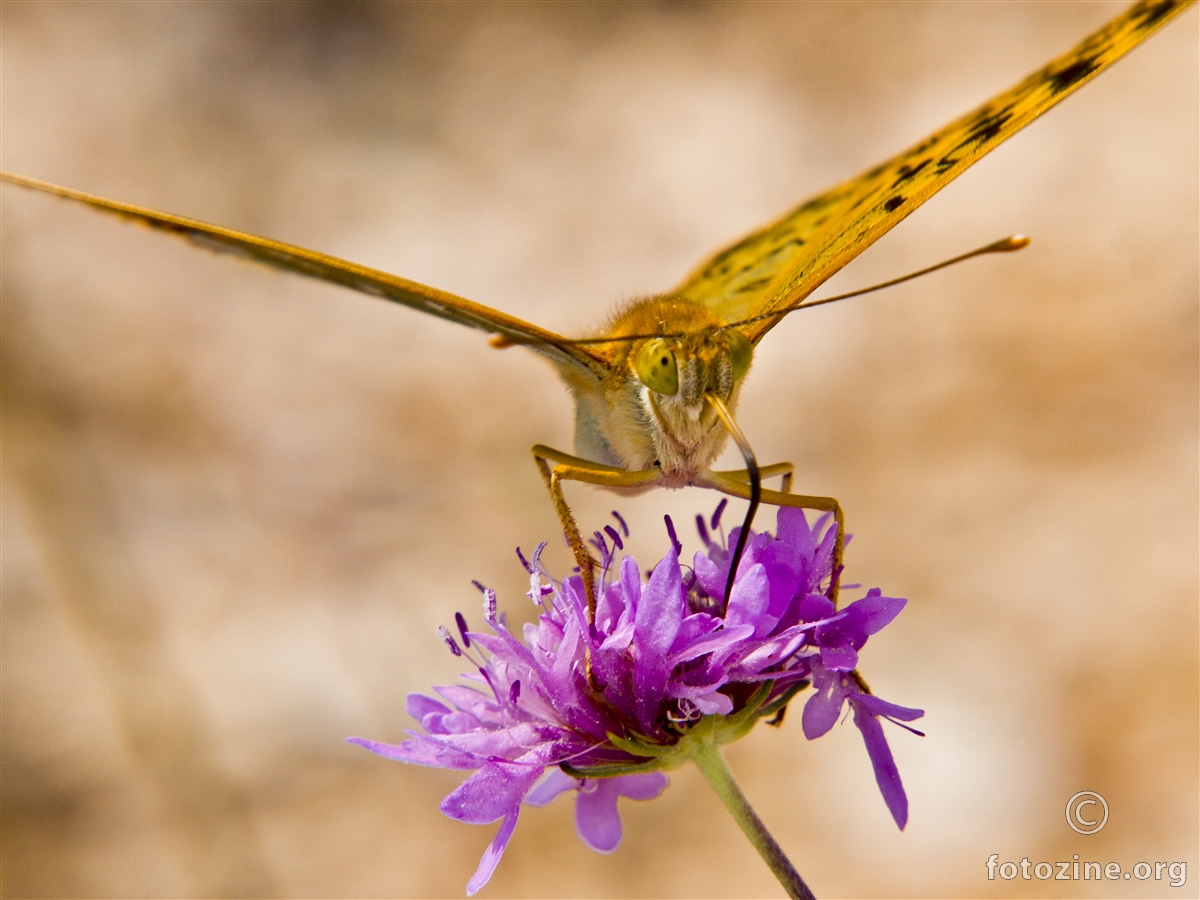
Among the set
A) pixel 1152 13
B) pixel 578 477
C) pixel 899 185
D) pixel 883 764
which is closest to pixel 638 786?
pixel 883 764

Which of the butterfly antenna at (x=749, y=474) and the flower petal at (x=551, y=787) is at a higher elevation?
the butterfly antenna at (x=749, y=474)

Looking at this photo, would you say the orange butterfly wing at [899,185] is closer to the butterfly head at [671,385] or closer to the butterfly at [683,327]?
the butterfly at [683,327]

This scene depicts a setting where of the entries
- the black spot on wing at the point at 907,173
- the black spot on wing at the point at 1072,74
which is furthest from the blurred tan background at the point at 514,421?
the black spot on wing at the point at 1072,74

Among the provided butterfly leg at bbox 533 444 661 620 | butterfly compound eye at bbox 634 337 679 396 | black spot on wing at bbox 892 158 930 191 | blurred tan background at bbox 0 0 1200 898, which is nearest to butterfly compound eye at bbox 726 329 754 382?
butterfly compound eye at bbox 634 337 679 396

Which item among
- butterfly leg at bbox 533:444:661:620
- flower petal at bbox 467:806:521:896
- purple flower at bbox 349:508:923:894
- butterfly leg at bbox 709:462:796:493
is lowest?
flower petal at bbox 467:806:521:896

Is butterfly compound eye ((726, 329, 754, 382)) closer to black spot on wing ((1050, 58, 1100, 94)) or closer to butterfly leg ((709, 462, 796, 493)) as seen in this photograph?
butterfly leg ((709, 462, 796, 493))

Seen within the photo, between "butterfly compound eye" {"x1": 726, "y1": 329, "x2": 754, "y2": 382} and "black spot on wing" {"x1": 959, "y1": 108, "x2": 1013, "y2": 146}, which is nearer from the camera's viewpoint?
"black spot on wing" {"x1": 959, "y1": 108, "x2": 1013, "y2": 146}
